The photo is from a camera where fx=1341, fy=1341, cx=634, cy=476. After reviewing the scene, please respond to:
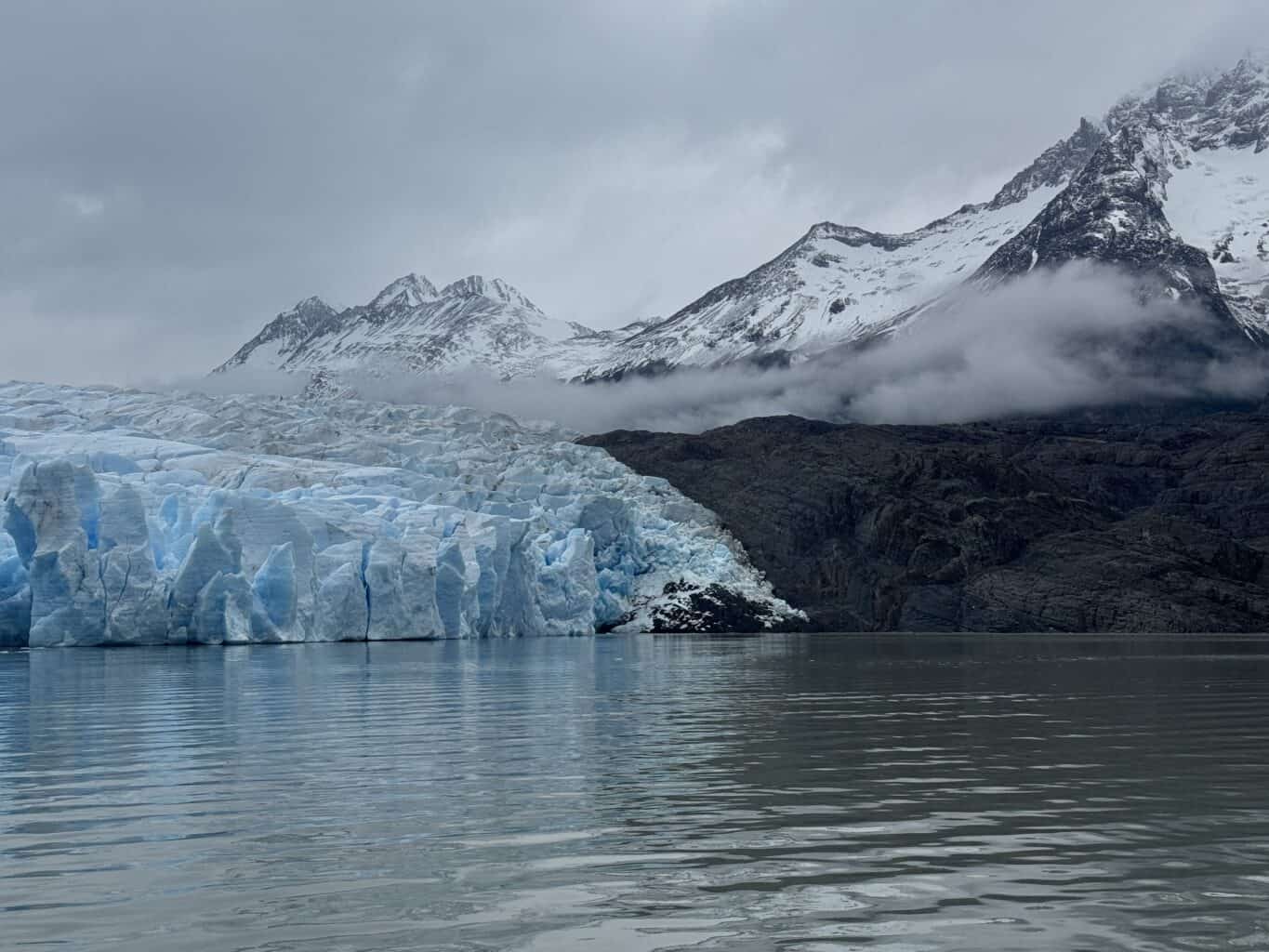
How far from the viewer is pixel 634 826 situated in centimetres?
1355

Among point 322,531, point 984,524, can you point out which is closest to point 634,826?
point 322,531

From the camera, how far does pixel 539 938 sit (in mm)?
9156

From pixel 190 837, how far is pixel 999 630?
131m

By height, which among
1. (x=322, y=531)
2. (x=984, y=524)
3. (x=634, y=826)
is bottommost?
(x=634, y=826)

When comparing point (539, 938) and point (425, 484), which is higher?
point (425, 484)

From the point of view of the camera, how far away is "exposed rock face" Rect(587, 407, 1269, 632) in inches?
5404

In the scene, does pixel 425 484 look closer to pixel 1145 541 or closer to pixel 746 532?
pixel 746 532

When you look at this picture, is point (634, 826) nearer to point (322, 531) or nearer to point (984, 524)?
point (322, 531)

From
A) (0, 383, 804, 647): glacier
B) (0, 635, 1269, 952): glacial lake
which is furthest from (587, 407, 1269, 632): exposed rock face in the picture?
(0, 635, 1269, 952): glacial lake

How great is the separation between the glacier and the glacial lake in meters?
35.9

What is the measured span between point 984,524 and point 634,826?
5645 inches

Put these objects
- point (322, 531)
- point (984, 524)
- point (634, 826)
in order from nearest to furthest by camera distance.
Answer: point (634, 826) → point (322, 531) → point (984, 524)

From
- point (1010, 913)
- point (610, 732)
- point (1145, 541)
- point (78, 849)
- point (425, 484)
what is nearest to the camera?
point (1010, 913)

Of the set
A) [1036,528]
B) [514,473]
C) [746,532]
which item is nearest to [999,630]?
[1036,528]
